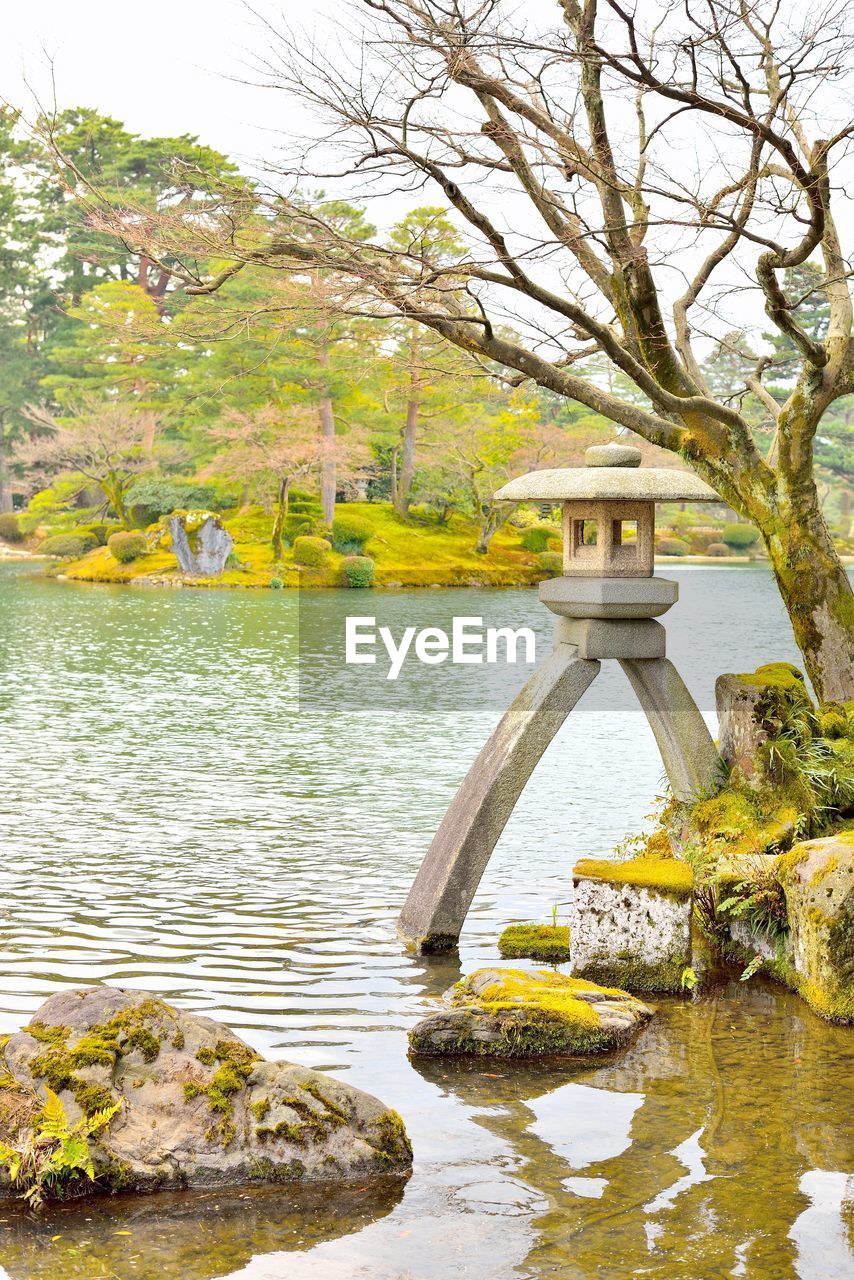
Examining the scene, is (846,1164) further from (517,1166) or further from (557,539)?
(557,539)

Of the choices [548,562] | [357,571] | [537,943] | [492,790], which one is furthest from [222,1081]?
[548,562]

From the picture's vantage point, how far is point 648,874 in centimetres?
648

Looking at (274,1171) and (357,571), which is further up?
(357,571)

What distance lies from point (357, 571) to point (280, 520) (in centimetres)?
294

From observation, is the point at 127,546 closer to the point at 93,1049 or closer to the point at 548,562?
the point at 548,562

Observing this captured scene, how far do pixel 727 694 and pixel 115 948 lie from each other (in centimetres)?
356

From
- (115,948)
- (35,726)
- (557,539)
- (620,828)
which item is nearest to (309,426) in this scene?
(557,539)

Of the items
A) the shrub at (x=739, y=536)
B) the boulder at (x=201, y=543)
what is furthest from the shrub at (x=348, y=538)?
the shrub at (x=739, y=536)

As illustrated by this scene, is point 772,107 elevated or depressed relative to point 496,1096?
elevated

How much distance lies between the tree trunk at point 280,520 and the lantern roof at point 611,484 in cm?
3224

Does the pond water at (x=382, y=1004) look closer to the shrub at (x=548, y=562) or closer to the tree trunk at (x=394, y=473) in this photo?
the shrub at (x=548, y=562)

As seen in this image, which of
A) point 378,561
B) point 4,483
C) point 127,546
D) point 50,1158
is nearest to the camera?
point 50,1158

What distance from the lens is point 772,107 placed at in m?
7.62

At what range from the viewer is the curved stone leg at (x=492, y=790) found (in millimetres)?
6730
